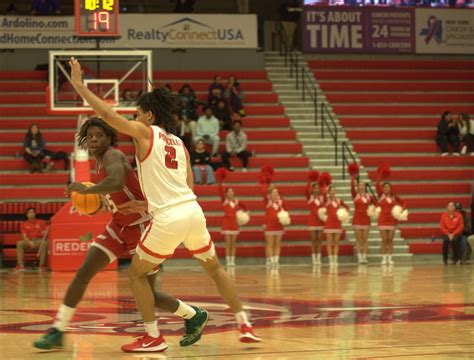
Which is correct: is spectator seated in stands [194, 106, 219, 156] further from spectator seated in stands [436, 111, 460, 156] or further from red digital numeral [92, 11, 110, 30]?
spectator seated in stands [436, 111, 460, 156]

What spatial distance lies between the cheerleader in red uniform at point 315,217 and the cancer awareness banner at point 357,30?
7.87m

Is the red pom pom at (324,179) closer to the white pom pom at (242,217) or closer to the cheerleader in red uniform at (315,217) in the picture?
the cheerleader in red uniform at (315,217)

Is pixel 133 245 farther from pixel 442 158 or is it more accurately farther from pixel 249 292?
pixel 442 158

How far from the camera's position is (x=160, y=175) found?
715 centimetres

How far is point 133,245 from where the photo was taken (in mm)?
7664

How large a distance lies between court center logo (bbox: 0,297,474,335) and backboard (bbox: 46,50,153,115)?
729 cm

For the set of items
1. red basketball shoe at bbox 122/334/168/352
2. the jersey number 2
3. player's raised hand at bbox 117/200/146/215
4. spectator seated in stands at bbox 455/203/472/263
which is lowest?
spectator seated in stands at bbox 455/203/472/263

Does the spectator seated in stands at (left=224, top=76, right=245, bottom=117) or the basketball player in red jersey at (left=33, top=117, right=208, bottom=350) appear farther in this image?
the spectator seated in stands at (left=224, top=76, right=245, bottom=117)

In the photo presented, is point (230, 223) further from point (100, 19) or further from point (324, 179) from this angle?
point (100, 19)

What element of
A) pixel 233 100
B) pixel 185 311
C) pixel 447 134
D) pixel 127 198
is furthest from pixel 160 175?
pixel 447 134

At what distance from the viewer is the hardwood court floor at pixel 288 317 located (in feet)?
23.5

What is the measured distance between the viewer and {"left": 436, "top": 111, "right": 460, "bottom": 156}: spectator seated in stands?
2448 centimetres

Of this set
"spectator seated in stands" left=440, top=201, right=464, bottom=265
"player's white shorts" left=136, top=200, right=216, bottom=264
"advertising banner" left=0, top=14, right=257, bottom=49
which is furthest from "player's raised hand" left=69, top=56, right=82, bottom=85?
"advertising banner" left=0, top=14, right=257, bottom=49

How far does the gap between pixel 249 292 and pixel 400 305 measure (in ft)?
8.97
